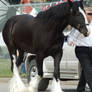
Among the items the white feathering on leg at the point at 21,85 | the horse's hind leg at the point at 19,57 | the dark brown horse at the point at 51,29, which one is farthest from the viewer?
the horse's hind leg at the point at 19,57

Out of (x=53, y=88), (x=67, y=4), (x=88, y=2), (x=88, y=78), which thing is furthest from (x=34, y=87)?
(x=88, y=2)

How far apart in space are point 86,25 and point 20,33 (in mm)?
2338

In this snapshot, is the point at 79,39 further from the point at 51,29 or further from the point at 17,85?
the point at 17,85

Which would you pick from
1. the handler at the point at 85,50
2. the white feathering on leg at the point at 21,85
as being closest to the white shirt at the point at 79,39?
the handler at the point at 85,50

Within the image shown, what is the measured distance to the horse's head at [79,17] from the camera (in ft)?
33.7

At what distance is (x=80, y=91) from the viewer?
11438 millimetres

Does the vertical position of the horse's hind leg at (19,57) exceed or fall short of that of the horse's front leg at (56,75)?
it exceeds it

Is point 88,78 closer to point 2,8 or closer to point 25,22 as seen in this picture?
point 25,22

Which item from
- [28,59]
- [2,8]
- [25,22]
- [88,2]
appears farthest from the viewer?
[2,8]

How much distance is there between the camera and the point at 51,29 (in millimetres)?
11047

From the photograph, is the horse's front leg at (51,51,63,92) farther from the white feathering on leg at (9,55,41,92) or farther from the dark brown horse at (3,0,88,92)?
the white feathering on leg at (9,55,41,92)

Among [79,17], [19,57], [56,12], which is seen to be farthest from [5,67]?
[79,17]

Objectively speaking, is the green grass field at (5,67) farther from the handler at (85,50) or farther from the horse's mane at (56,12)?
the handler at (85,50)

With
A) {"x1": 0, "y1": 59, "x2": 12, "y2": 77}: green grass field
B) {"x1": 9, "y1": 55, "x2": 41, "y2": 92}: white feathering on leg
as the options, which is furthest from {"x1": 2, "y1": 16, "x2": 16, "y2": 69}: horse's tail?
{"x1": 0, "y1": 59, "x2": 12, "y2": 77}: green grass field
